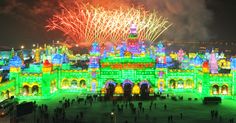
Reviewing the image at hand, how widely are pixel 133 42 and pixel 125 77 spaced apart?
5.83 metres

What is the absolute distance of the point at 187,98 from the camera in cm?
4750

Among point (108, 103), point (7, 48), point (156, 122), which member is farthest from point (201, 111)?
point (7, 48)

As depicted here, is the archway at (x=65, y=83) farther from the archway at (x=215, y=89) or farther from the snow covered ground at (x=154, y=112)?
the archway at (x=215, y=89)

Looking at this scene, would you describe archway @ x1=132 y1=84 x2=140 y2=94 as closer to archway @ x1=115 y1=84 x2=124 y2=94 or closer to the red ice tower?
archway @ x1=115 y1=84 x2=124 y2=94

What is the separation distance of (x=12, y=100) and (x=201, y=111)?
2026cm

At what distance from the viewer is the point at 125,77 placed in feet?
169

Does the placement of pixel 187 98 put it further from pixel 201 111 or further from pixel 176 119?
pixel 176 119

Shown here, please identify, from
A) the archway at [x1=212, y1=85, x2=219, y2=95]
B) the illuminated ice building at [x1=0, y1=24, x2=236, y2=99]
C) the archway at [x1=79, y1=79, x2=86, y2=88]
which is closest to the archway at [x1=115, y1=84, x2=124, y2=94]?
the illuminated ice building at [x1=0, y1=24, x2=236, y2=99]

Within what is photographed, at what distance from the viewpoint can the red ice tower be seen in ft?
176

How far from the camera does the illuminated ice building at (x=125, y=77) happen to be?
1893 inches

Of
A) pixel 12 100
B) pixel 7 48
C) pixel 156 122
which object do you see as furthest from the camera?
pixel 7 48

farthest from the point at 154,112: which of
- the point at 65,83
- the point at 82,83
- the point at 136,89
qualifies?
the point at 82,83

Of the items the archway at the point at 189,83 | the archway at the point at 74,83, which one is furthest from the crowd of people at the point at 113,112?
the archway at the point at 189,83

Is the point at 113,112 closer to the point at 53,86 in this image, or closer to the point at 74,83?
the point at 53,86
